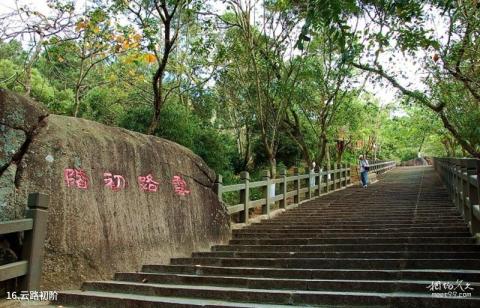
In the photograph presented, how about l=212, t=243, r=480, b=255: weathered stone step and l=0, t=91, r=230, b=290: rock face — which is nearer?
l=0, t=91, r=230, b=290: rock face

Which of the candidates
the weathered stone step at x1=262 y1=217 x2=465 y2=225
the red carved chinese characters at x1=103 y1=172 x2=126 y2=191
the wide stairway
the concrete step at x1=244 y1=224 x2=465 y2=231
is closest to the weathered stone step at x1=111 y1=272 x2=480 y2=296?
the wide stairway

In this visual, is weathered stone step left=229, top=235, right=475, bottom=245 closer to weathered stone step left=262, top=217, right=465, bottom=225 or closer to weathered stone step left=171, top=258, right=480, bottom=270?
weathered stone step left=171, top=258, right=480, bottom=270

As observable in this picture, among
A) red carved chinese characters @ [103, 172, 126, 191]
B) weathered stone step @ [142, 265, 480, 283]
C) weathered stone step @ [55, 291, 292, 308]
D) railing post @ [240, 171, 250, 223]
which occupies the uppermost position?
red carved chinese characters @ [103, 172, 126, 191]

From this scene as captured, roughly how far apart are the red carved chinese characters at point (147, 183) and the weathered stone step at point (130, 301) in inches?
77.7

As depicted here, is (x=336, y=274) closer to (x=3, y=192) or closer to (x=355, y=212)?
(x=3, y=192)

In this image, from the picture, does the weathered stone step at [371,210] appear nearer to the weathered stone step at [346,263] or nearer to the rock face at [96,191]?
the weathered stone step at [346,263]

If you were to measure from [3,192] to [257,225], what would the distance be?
6.18 metres

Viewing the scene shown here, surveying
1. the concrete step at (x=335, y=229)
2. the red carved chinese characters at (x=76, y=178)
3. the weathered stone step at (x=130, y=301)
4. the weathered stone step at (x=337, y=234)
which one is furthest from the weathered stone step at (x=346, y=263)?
the concrete step at (x=335, y=229)

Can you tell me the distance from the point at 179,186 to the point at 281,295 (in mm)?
3513

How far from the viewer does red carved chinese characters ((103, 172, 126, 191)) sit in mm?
6148

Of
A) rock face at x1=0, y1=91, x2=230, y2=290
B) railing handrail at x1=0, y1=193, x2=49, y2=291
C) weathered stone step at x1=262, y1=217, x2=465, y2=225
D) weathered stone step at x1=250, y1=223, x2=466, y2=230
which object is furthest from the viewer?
weathered stone step at x1=262, y1=217, x2=465, y2=225

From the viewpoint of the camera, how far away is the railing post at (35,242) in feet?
15.5

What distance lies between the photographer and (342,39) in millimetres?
2832

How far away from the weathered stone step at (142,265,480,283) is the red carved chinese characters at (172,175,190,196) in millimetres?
1580
